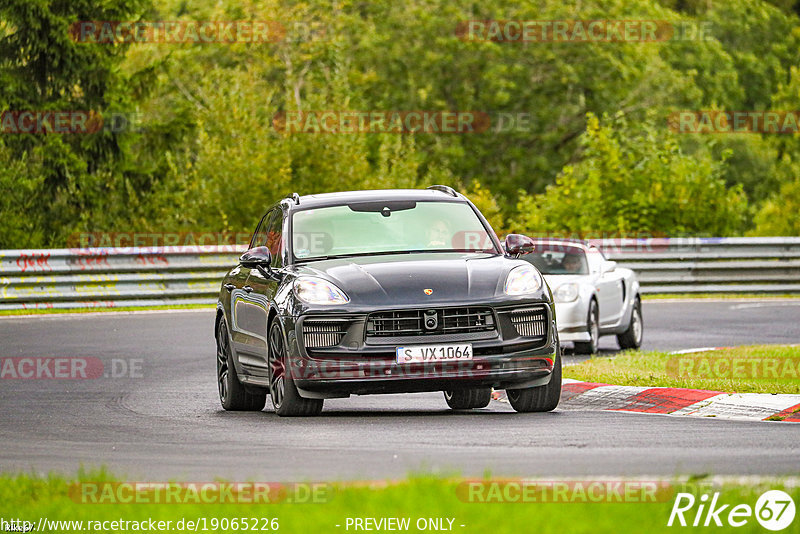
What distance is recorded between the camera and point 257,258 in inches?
476

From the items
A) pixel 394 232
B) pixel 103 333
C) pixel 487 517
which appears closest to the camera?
pixel 487 517

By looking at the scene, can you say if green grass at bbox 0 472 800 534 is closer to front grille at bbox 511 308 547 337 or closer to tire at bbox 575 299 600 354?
front grille at bbox 511 308 547 337

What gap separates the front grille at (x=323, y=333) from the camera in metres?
10.8

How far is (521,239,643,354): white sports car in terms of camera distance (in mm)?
18750

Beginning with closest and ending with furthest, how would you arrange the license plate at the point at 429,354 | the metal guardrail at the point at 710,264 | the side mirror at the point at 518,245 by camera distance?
the license plate at the point at 429,354 → the side mirror at the point at 518,245 → the metal guardrail at the point at 710,264

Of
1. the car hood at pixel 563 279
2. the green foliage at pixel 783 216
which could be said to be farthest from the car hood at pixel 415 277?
the green foliage at pixel 783 216

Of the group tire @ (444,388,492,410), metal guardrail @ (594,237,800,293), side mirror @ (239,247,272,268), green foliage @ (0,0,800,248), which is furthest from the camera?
green foliage @ (0,0,800,248)

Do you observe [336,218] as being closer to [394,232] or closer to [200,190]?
[394,232]

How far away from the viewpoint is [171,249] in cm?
2756

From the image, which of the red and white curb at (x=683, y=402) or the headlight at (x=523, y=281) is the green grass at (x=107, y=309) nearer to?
the red and white curb at (x=683, y=402)

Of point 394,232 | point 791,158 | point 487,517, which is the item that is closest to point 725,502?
point 487,517

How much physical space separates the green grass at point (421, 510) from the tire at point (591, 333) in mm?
11685

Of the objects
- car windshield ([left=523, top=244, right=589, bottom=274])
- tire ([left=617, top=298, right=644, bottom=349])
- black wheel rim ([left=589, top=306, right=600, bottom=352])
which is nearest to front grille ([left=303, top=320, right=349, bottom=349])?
black wheel rim ([left=589, top=306, right=600, bottom=352])

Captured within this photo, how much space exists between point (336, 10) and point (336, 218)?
2109 inches
